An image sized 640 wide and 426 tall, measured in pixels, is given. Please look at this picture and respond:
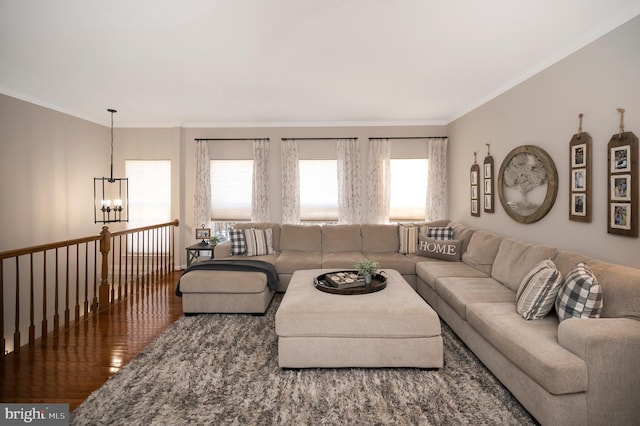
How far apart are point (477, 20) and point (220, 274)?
3.56m

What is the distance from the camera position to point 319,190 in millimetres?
6238

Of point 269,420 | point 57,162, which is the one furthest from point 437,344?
point 57,162

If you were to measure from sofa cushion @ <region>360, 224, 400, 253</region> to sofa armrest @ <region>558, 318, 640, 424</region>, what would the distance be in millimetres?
3507

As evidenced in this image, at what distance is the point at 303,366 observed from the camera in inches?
106

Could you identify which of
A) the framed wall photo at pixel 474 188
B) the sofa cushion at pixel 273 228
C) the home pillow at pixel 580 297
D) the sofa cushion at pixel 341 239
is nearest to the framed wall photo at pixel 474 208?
the framed wall photo at pixel 474 188

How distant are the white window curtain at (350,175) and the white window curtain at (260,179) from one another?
1.35 meters

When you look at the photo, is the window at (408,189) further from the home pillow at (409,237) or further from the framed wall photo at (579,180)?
the framed wall photo at (579,180)

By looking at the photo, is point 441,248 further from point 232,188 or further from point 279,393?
point 232,188

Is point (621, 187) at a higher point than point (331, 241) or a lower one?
higher

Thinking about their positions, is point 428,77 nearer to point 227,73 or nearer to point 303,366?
point 227,73

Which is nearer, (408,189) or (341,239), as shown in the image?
(341,239)

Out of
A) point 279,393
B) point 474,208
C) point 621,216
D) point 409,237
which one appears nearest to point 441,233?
point 409,237

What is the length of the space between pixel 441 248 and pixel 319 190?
2494 millimetres

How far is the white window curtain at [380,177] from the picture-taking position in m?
6.14
